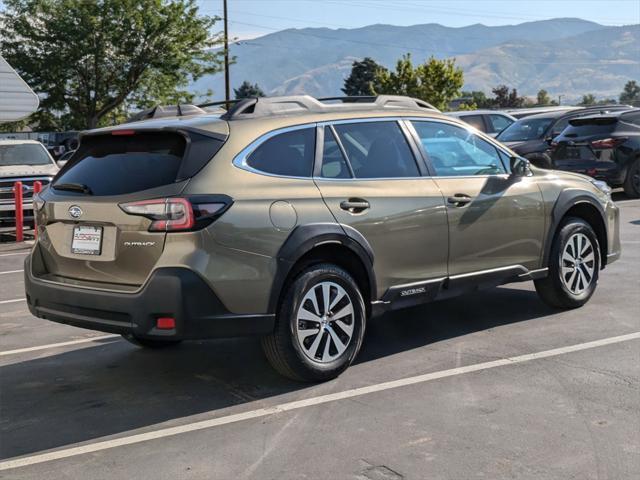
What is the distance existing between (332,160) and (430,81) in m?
63.2

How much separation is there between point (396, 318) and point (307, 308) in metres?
2.10

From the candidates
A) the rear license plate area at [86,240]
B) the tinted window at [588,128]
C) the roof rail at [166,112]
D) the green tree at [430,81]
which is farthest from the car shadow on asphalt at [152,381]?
the green tree at [430,81]

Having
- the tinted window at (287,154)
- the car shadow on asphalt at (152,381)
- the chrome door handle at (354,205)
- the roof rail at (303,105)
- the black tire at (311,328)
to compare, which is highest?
the roof rail at (303,105)

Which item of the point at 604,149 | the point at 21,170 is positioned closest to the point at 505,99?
the point at 604,149

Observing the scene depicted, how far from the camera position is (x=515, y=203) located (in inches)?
272

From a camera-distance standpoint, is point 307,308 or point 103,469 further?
point 307,308

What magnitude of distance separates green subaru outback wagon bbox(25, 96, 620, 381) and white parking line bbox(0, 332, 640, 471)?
0.97 feet

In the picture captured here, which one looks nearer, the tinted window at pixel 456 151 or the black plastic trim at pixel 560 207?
the tinted window at pixel 456 151

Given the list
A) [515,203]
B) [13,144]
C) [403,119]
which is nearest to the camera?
[403,119]

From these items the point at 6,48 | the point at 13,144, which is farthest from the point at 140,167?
the point at 6,48

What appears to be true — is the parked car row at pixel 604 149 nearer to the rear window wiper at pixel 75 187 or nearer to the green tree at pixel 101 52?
the rear window wiper at pixel 75 187

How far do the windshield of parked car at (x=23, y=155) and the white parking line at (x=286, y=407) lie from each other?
12.8 metres

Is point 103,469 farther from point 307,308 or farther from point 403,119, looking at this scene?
point 403,119

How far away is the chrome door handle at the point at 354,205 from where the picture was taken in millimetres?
5758
